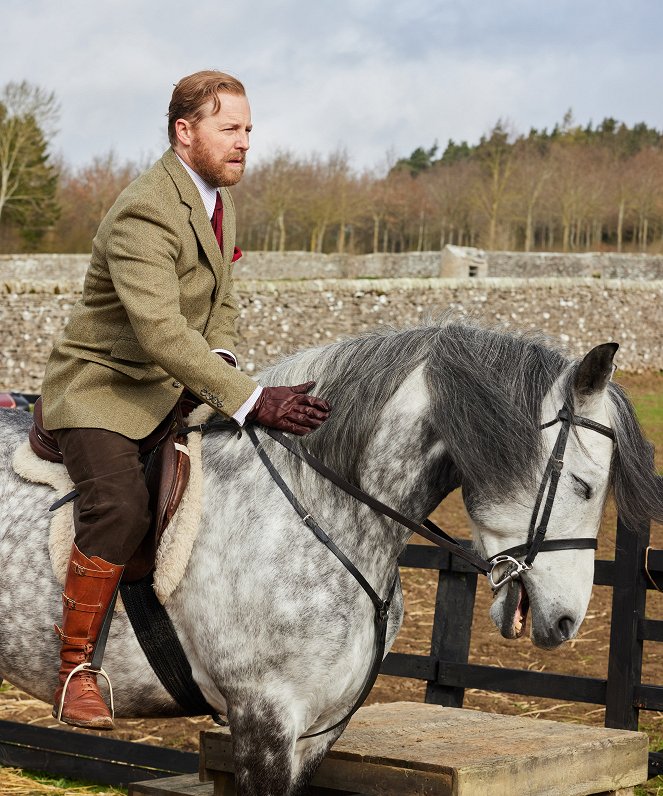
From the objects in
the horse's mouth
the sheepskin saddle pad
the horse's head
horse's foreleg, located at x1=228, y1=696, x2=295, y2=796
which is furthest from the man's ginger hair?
horse's foreleg, located at x1=228, y1=696, x2=295, y2=796

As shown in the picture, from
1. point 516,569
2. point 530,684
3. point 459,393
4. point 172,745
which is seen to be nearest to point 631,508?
point 516,569

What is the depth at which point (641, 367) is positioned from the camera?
2114cm

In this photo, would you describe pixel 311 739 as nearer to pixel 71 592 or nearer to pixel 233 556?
pixel 233 556

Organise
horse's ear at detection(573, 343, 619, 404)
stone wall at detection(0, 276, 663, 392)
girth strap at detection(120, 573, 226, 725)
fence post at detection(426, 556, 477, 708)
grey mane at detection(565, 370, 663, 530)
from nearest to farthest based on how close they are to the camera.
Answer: horse's ear at detection(573, 343, 619, 404) → grey mane at detection(565, 370, 663, 530) → girth strap at detection(120, 573, 226, 725) → fence post at detection(426, 556, 477, 708) → stone wall at detection(0, 276, 663, 392)

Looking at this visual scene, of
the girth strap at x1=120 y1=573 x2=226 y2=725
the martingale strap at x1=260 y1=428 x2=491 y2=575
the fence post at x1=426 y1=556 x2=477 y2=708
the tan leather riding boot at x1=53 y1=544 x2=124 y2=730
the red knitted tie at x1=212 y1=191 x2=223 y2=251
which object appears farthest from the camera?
the fence post at x1=426 y1=556 x2=477 y2=708

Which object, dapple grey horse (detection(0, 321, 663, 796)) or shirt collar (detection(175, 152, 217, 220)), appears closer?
dapple grey horse (detection(0, 321, 663, 796))

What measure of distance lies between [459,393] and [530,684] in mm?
2465

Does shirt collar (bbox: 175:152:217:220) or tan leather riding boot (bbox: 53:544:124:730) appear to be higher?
shirt collar (bbox: 175:152:217:220)

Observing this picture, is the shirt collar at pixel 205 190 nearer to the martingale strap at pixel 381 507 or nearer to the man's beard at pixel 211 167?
the man's beard at pixel 211 167

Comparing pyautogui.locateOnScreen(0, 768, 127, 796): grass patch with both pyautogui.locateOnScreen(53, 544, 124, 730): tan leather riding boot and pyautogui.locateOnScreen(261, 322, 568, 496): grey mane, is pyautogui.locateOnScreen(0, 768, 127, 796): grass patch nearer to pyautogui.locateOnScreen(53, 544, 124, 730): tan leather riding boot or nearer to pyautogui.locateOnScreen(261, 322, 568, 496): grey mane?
pyautogui.locateOnScreen(53, 544, 124, 730): tan leather riding boot

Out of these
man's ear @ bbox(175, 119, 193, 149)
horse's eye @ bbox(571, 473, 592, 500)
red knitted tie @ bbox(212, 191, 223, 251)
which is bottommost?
horse's eye @ bbox(571, 473, 592, 500)

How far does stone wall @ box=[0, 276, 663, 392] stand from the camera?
15898 millimetres

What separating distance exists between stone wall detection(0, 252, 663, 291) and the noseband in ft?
96.1

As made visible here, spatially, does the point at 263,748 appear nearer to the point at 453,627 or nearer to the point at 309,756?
the point at 309,756
